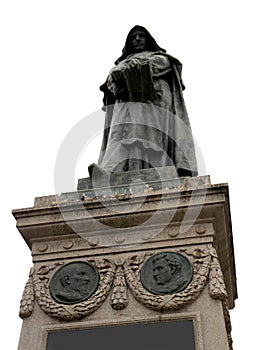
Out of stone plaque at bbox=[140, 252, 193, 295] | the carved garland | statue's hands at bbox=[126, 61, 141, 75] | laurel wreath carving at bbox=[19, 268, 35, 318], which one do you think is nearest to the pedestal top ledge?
stone plaque at bbox=[140, 252, 193, 295]

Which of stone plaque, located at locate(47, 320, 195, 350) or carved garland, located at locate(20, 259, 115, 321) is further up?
carved garland, located at locate(20, 259, 115, 321)

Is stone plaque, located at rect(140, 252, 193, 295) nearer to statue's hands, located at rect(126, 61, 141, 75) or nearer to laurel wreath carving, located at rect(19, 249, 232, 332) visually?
laurel wreath carving, located at rect(19, 249, 232, 332)

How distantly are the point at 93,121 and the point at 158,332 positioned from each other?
17.7 feet

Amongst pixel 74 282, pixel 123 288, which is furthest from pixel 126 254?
pixel 74 282

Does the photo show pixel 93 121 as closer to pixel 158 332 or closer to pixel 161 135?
pixel 161 135

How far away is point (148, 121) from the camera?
30.1 feet

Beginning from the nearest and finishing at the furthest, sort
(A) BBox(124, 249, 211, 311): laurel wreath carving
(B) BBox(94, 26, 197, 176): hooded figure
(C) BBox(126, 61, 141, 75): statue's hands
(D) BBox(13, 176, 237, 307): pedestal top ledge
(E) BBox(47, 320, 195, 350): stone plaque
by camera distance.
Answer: (E) BBox(47, 320, 195, 350): stone plaque, (A) BBox(124, 249, 211, 311): laurel wreath carving, (D) BBox(13, 176, 237, 307): pedestal top ledge, (B) BBox(94, 26, 197, 176): hooded figure, (C) BBox(126, 61, 141, 75): statue's hands

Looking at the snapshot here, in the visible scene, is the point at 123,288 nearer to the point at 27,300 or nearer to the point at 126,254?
the point at 126,254

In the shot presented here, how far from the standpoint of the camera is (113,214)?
22.8 feet

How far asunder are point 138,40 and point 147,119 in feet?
6.93

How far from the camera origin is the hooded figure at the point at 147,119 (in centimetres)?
862

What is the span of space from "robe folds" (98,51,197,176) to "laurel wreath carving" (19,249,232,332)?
193cm

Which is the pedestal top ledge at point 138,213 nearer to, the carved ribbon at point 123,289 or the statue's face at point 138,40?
the carved ribbon at point 123,289

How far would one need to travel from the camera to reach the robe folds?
8.62 meters
